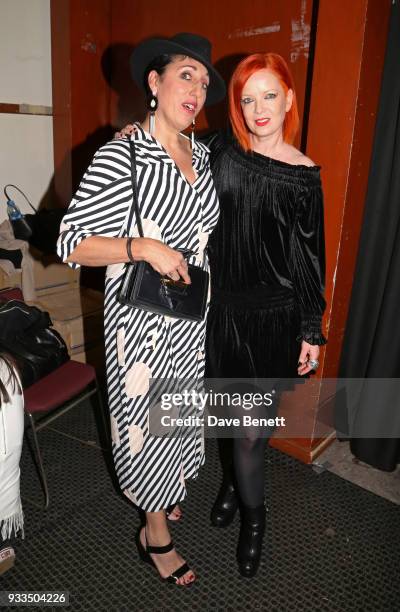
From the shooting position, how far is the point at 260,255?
1637mm

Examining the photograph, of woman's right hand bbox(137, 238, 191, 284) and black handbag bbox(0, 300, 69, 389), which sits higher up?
woman's right hand bbox(137, 238, 191, 284)

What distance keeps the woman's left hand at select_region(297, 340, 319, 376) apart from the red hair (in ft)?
2.30

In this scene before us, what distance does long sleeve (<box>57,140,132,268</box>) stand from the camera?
52.6 inches

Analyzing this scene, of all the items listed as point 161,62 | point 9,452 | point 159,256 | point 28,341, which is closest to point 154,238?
point 159,256

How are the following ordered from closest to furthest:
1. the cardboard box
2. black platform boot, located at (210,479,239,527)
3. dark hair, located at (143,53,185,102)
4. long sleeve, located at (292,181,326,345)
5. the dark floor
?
dark hair, located at (143,53,185,102) < long sleeve, located at (292,181,326,345) < the dark floor < black platform boot, located at (210,479,239,527) < the cardboard box

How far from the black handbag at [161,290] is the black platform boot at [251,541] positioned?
0.80 meters

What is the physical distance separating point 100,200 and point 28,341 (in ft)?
3.47

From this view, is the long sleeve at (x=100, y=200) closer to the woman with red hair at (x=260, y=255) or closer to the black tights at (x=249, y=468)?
the woman with red hair at (x=260, y=255)

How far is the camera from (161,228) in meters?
1.45

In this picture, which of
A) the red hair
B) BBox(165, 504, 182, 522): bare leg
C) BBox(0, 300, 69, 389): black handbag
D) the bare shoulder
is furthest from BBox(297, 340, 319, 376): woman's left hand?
BBox(0, 300, 69, 389): black handbag

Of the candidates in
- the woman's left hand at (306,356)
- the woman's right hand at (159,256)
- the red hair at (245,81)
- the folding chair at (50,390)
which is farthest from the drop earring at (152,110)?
the folding chair at (50,390)

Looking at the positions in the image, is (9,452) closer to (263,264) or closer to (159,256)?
(159,256)

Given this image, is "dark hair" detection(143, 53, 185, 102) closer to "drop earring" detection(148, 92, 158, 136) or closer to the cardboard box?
"drop earring" detection(148, 92, 158, 136)

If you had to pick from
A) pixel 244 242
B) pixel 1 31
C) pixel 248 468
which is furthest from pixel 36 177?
pixel 248 468
